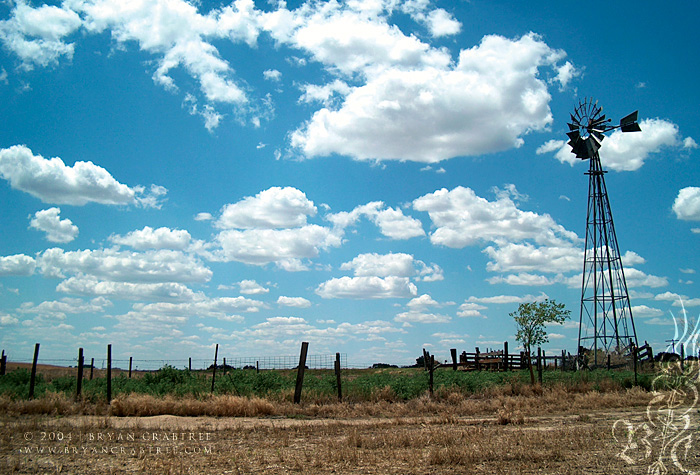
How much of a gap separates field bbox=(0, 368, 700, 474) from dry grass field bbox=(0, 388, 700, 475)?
0.04 m

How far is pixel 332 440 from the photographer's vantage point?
11977 millimetres

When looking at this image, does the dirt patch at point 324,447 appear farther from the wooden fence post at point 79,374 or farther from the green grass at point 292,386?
the green grass at point 292,386

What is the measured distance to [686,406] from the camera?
63.0ft

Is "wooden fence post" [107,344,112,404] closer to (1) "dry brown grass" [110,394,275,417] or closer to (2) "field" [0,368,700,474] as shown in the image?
(2) "field" [0,368,700,474]

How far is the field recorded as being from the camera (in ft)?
31.2

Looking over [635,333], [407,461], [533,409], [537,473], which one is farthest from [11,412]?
[635,333]

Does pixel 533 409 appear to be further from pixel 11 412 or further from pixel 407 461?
pixel 11 412

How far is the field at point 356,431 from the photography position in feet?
31.2

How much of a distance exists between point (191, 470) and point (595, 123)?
41.9 meters

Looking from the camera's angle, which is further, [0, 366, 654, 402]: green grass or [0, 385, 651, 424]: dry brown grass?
[0, 366, 654, 402]: green grass

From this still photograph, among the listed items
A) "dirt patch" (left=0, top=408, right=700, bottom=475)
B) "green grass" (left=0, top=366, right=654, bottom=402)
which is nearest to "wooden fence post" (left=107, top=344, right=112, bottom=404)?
"green grass" (left=0, top=366, right=654, bottom=402)

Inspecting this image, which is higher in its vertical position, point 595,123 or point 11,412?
point 595,123

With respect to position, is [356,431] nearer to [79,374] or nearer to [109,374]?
[109,374]

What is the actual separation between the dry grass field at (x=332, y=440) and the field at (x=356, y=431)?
0.04 m
